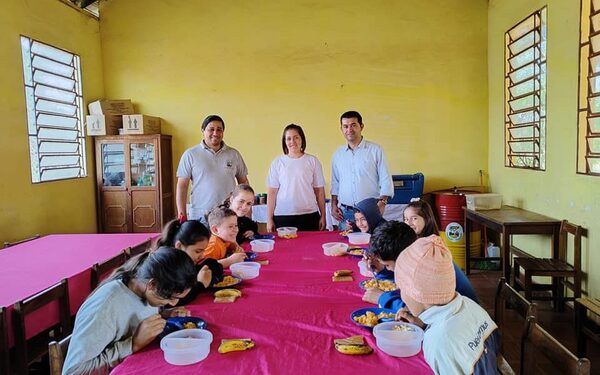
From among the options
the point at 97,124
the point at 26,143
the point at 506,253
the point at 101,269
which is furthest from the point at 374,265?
the point at 97,124

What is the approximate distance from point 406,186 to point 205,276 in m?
3.83

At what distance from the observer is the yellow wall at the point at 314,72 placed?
221 inches

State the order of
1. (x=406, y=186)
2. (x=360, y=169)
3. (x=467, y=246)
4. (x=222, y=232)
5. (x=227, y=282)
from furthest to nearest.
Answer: (x=406, y=186)
(x=467, y=246)
(x=360, y=169)
(x=222, y=232)
(x=227, y=282)

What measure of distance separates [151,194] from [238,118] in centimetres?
146

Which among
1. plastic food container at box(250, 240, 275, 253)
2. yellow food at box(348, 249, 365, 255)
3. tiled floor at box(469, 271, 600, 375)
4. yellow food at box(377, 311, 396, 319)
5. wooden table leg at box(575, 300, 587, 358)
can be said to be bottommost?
tiled floor at box(469, 271, 600, 375)

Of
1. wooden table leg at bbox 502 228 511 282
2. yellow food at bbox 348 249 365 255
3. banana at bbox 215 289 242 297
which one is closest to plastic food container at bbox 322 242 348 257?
yellow food at bbox 348 249 365 255

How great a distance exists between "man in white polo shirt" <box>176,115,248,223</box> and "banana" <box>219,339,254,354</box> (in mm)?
2196

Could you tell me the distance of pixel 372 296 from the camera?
70.5 inches

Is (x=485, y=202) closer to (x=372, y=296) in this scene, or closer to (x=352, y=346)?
(x=372, y=296)

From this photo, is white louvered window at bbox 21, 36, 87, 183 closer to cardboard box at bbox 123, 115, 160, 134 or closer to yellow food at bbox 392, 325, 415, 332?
cardboard box at bbox 123, 115, 160, 134

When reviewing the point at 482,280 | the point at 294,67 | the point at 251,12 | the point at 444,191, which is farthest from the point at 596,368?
the point at 251,12

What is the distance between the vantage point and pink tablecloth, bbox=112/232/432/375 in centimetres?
127

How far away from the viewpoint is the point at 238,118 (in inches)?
231

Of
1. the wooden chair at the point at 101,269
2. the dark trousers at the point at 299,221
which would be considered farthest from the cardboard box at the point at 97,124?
the wooden chair at the point at 101,269
